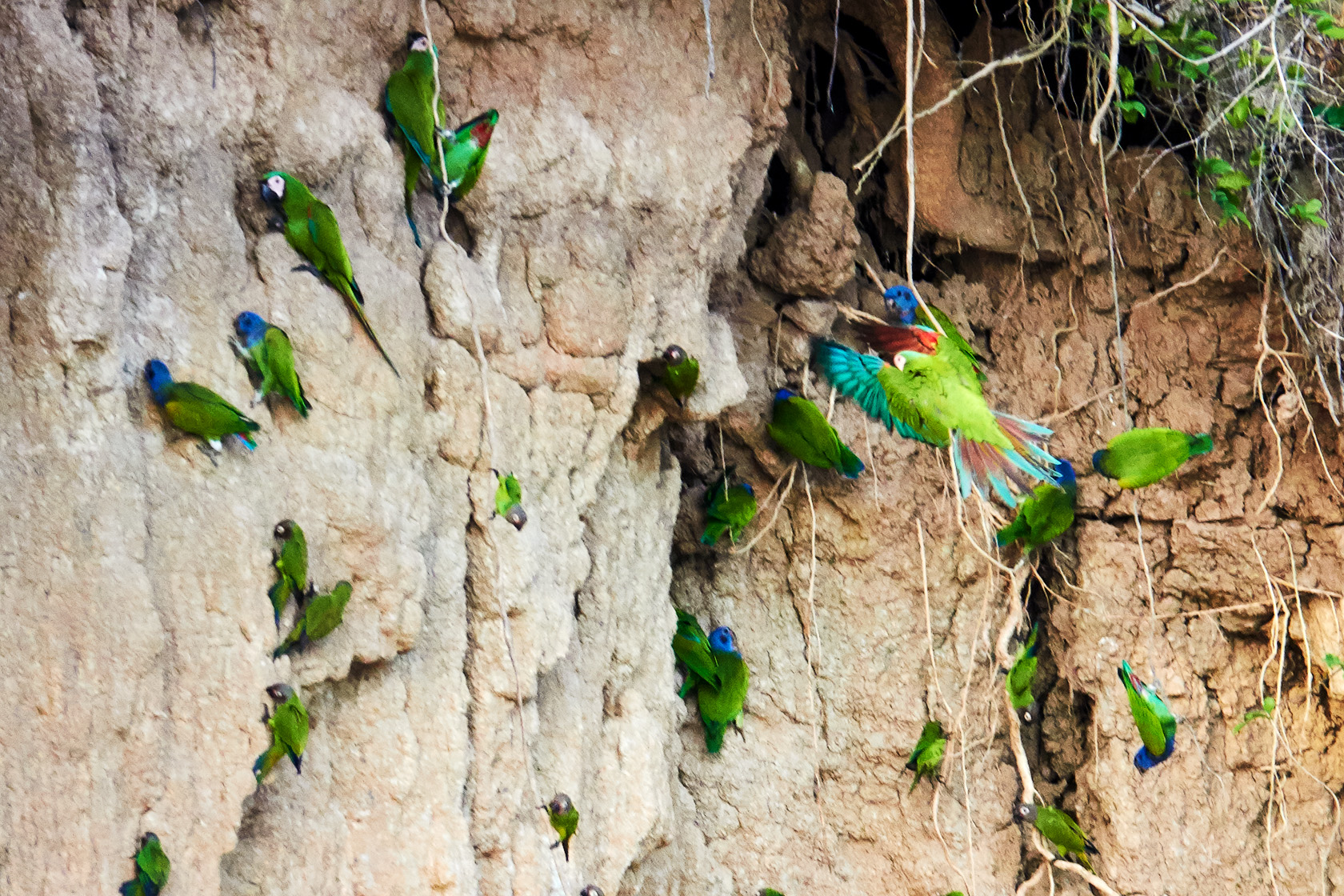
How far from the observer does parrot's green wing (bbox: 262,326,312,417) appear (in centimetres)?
218

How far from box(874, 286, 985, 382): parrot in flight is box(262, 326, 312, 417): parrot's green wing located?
181 centimetres

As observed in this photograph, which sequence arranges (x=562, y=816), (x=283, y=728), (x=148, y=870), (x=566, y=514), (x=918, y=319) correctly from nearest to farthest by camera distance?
(x=148, y=870) → (x=283, y=728) → (x=562, y=816) → (x=566, y=514) → (x=918, y=319)

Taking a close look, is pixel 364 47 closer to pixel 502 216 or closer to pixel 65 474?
pixel 502 216

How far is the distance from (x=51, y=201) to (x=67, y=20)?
13.9 inches

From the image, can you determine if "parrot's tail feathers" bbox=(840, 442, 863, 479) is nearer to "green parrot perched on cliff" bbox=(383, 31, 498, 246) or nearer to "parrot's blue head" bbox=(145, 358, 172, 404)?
"green parrot perched on cliff" bbox=(383, 31, 498, 246)

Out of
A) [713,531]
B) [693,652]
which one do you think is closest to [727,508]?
[713,531]

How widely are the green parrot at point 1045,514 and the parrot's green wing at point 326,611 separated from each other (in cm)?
199

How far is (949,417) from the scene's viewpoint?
3123 millimetres

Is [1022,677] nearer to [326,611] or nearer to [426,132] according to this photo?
[326,611]

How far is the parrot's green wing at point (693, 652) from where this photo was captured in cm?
329

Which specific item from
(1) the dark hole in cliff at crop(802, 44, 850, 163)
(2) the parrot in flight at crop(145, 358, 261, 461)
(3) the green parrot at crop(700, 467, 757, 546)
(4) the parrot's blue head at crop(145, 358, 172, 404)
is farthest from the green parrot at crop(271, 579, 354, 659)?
(1) the dark hole in cliff at crop(802, 44, 850, 163)

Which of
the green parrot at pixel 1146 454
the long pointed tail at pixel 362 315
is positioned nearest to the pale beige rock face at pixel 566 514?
the long pointed tail at pixel 362 315

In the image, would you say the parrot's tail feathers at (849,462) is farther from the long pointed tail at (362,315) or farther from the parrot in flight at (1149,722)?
the long pointed tail at (362,315)

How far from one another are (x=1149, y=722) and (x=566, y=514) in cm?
178
